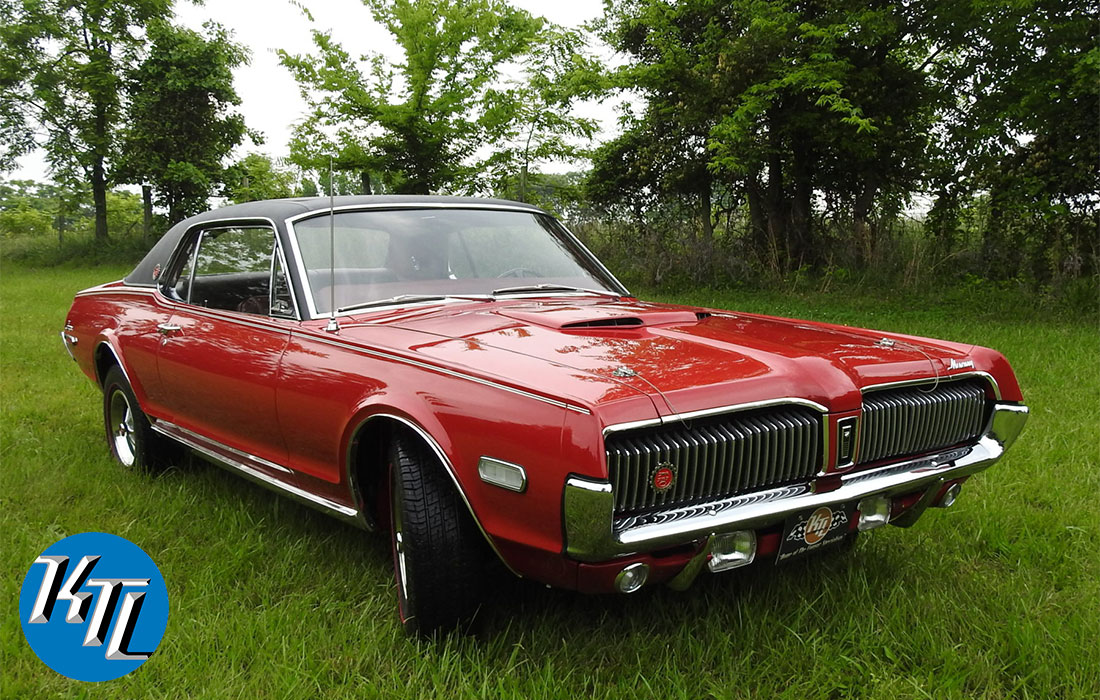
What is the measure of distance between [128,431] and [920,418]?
152 inches


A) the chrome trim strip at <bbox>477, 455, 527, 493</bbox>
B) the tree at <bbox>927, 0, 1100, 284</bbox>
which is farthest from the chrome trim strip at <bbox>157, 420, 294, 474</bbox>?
the tree at <bbox>927, 0, 1100, 284</bbox>

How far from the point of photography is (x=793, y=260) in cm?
1338

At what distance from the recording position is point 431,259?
142 inches

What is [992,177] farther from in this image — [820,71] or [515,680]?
[515,680]

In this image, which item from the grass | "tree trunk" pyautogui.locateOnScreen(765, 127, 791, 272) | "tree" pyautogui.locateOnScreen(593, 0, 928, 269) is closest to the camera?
the grass

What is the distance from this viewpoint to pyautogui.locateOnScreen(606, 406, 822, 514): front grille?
2.17 metres

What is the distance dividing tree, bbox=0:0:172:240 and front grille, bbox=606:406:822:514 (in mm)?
26474

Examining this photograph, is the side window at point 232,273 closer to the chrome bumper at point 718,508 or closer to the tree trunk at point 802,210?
the chrome bumper at point 718,508

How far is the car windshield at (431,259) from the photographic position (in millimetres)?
3412

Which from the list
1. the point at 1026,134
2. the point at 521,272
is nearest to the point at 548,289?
the point at 521,272

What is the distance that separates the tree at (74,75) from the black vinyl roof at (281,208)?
23247mm

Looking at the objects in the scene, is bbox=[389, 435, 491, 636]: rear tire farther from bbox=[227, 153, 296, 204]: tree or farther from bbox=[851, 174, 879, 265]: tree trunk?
bbox=[227, 153, 296, 204]: tree

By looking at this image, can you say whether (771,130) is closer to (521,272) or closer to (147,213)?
(521,272)

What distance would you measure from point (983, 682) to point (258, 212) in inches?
127
